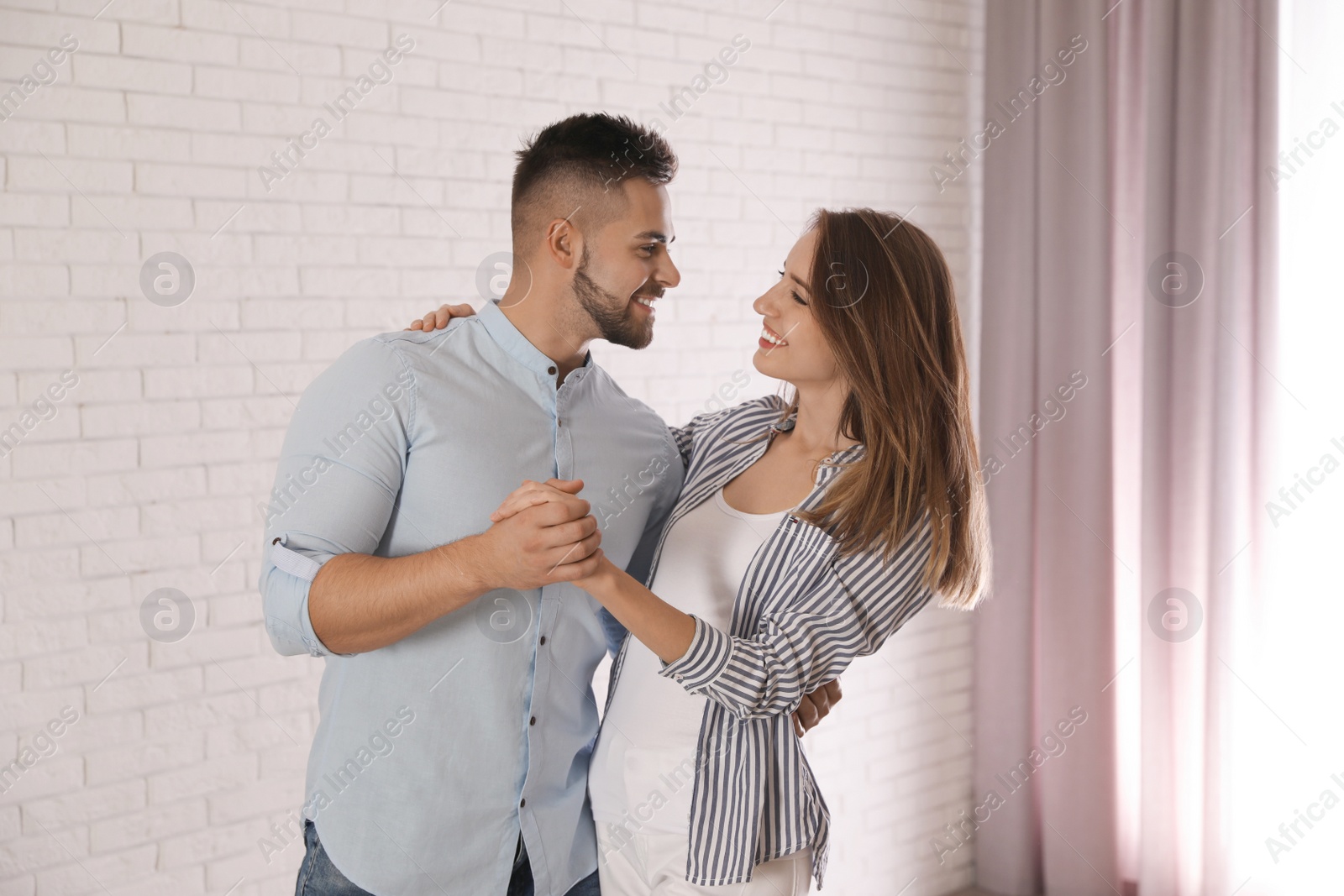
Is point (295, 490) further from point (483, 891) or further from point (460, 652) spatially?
point (483, 891)

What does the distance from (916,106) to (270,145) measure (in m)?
2.18

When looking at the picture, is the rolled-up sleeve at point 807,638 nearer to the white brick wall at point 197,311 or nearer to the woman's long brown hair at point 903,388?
the woman's long brown hair at point 903,388

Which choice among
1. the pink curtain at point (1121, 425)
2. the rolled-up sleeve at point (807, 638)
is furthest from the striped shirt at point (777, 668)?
the pink curtain at point (1121, 425)

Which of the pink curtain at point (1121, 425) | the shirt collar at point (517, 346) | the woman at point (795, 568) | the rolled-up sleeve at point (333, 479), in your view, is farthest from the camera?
the pink curtain at point (1121, 425)

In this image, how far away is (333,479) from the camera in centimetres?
152

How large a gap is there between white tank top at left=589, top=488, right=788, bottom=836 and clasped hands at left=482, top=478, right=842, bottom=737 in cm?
38

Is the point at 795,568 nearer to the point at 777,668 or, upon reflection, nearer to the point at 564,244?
the point at 777,668

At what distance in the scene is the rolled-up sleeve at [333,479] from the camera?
150cm

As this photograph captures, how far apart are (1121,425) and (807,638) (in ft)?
7.35

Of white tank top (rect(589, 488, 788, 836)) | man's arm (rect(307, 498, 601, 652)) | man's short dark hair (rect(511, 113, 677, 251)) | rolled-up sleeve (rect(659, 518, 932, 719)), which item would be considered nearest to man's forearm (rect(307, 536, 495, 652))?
man's arm (rect(307, 498, 601, 652))

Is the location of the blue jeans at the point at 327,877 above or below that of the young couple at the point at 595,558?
below

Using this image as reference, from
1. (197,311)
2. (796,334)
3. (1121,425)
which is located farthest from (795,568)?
(1121,425)

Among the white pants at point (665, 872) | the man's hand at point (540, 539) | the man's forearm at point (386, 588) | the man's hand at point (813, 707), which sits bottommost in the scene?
the white pants at point (665, 872)

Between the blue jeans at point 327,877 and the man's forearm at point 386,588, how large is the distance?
1.19 ft
